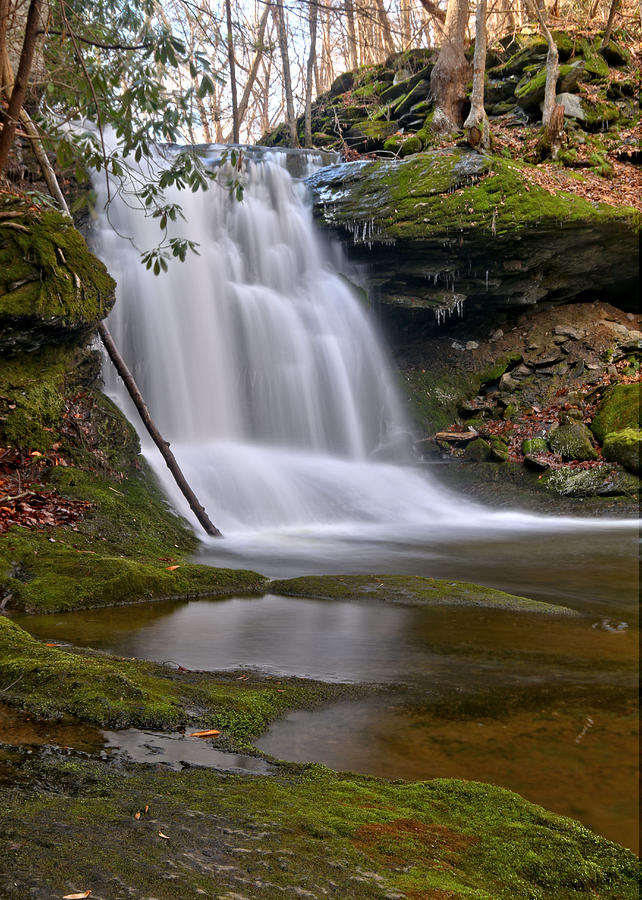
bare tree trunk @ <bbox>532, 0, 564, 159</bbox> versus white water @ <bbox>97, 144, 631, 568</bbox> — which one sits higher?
bare tree trunk @ <bbox>532, 0, 564, 159</bbox>

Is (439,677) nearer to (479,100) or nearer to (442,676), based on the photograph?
(442,676)

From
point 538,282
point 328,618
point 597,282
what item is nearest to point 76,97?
point 328,618

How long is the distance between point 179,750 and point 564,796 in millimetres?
1402

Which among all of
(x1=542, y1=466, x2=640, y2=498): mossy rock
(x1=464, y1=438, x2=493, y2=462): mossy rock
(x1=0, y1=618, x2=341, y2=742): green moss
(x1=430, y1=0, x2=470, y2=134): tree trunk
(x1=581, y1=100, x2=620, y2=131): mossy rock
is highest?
(x1=430, y1=0, x2=470, y2=134): tree trunk

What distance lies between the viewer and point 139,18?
223 inches

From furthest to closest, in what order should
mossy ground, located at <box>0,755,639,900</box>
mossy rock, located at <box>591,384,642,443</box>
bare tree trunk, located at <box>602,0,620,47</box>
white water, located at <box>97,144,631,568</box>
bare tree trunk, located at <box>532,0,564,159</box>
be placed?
bare tree trunk, located at <box>602,0,620,47</box>, bare tree trunk, located at <box>532,0,564,159</box>, mossy rock, located at <box>591,384,642,443</box>, white water, located at <box>97,144,631,568</box>, mossy ground, located at <box>0,755,639,900</box>

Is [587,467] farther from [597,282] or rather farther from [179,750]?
[179,750]

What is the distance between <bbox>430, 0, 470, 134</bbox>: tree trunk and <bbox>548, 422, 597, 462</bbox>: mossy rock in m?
8.55

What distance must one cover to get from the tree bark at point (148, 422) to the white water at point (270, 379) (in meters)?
1.00

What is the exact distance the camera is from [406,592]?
549 cm

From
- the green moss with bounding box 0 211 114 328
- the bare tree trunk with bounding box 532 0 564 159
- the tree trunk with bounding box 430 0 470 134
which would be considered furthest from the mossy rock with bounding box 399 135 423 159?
the green moss with bounding box 0 211 114 328

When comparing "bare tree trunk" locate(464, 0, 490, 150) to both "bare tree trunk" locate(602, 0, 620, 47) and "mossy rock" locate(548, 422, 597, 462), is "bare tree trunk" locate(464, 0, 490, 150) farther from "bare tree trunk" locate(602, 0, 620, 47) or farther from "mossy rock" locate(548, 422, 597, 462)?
"mossy rock" locate(548, 422, 597, 462)

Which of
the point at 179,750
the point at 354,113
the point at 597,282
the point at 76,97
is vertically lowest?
the point at 179,750

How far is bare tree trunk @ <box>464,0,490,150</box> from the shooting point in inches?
570
